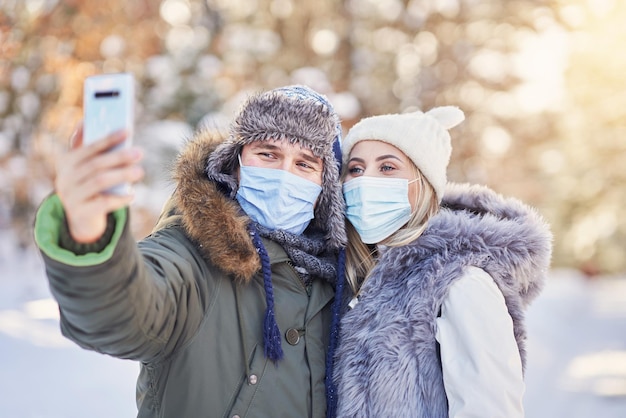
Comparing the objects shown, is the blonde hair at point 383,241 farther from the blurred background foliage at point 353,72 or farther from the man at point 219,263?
the blurred background foliage at point 353,72

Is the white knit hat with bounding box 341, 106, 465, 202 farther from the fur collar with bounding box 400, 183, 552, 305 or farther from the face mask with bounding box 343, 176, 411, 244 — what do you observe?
the fur collar with bounding box 400, 183, 552, 305

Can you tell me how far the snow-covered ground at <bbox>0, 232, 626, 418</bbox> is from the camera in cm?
564

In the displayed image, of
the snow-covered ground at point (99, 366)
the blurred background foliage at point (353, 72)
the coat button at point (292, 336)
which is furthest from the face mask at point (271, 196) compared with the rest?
Result: the blurred background foliage at point (353, 72)

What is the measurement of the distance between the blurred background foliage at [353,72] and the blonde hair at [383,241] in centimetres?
715

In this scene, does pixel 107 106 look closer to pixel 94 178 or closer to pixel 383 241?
pixel 94 178

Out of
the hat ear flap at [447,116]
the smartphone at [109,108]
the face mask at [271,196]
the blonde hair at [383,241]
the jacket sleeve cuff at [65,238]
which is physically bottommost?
the blonde hair at [383,241]

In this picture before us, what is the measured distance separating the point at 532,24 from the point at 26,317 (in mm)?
10740

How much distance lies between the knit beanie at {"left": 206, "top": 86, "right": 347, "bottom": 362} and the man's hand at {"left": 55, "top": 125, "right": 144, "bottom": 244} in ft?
3.97

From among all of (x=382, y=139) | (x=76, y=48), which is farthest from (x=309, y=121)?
(x=76, y=48)

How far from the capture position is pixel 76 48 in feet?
31.8

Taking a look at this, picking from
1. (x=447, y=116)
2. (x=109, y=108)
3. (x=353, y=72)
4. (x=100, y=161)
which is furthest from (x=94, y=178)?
(x=353, y=72)

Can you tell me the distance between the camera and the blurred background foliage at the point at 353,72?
10.1m

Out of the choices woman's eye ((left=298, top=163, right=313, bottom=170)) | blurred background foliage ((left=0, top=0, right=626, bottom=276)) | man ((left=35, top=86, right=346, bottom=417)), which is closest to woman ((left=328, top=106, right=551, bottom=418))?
man ((left=35, top=86, right=346, bottom=417))

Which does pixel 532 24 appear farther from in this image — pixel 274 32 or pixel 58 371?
pixel 58 371
